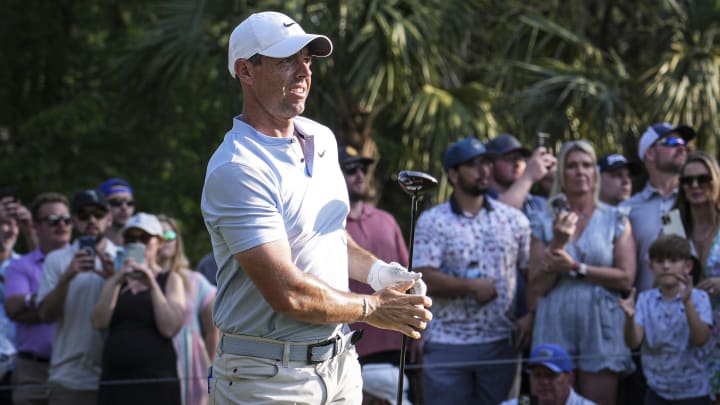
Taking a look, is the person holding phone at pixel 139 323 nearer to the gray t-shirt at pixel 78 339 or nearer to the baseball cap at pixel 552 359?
the gray t-shirt at pixel 78 339

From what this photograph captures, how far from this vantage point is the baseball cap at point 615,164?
7.98m

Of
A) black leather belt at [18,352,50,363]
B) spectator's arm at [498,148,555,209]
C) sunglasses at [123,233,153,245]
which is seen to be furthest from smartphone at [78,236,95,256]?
spectator's arm at [498,148,555,209]

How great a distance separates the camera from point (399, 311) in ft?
13.5

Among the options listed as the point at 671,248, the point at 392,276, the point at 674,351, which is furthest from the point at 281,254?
the point at 674,351

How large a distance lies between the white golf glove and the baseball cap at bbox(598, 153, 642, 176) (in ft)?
12.8

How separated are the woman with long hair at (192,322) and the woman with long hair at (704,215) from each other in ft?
9.54

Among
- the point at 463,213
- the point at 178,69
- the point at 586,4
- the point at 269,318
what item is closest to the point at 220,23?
the point at 178,69

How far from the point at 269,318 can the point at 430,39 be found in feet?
29.1

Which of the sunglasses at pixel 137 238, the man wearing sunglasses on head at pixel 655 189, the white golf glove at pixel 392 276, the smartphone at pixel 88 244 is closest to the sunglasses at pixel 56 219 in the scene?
A: the smartphone at pixel 88 244

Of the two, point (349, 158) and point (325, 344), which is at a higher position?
point (349, 158)

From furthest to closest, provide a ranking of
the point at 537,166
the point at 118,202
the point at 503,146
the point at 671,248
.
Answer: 1. the point at 118,202
2. the point at 503,146
3. the point at 537,166
4. the point at 671,248

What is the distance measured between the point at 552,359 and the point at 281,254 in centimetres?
306

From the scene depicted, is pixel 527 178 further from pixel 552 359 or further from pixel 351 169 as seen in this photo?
pixel 552 359

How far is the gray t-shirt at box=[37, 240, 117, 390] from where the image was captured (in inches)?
295
